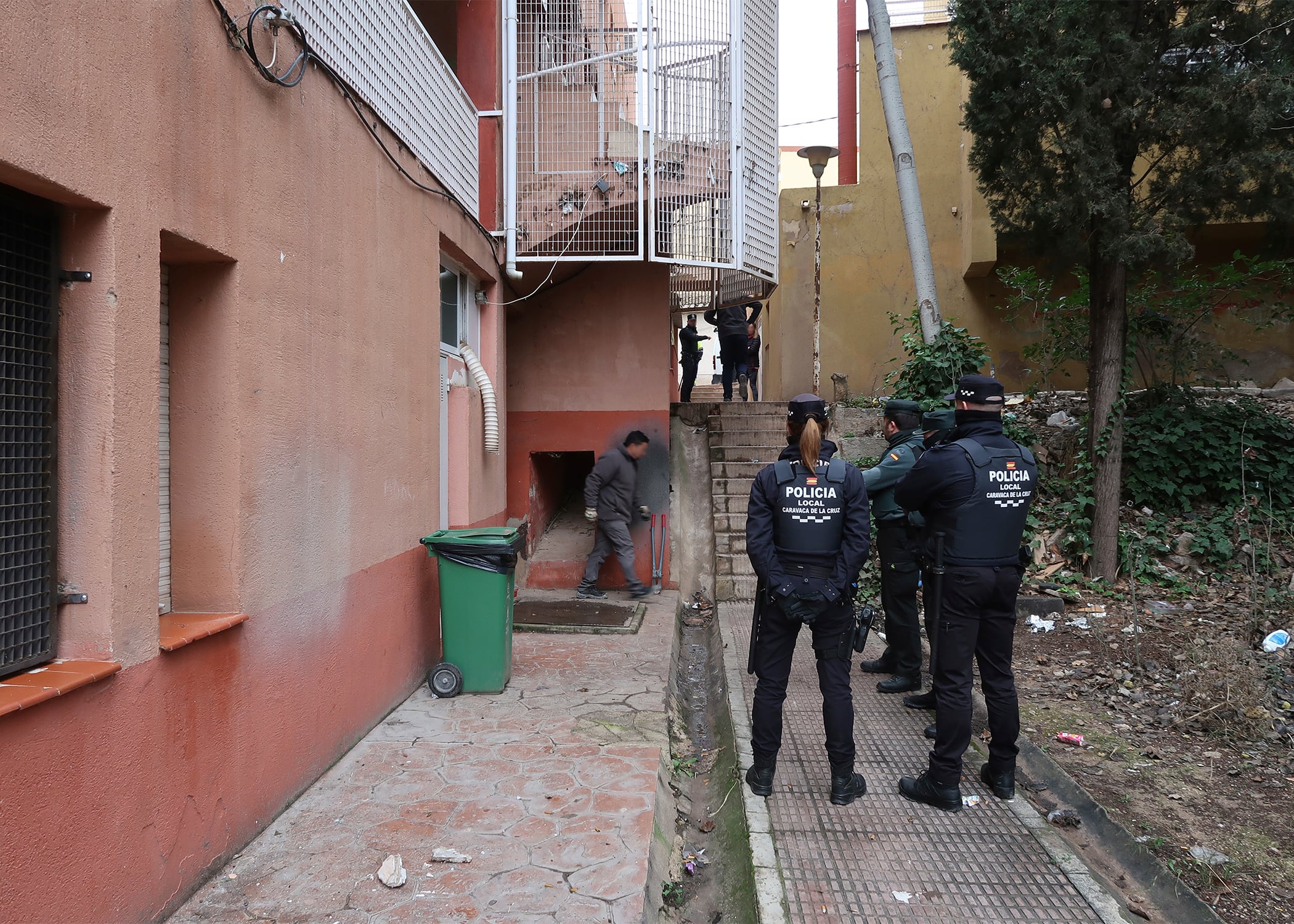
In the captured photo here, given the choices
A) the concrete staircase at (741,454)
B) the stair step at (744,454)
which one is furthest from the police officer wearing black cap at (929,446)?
the stair step at (744,454)

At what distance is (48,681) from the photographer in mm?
2516

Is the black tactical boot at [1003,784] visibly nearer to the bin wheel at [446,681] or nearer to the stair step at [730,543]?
the bin wheel at [446,681]

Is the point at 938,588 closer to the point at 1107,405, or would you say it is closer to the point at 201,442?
the point at 201,442

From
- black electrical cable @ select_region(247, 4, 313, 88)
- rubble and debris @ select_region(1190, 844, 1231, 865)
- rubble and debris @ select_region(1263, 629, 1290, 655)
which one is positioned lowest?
rubble and debris @ select_region(1190, 844, 1231, 865)

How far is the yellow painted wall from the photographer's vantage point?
1379 cm

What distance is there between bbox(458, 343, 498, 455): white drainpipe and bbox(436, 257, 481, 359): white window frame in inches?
5.0

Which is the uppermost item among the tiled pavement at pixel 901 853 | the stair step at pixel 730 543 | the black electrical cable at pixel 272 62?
the black electrical cable at pixel 272 62

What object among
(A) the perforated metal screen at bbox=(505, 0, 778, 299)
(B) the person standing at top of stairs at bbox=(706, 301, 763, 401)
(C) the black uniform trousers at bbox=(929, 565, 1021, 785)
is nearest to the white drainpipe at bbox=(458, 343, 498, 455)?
(A) the perforated metal screen at bbox=(505, 0, 778, 299)

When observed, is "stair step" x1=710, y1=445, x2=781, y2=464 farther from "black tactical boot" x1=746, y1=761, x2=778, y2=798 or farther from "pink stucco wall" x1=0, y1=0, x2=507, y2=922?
"black tactical boot" x1=746, y1=761, x2=778, y2=798

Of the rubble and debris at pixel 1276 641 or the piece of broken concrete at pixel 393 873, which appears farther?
the rubble and debris at pixel 1276 641

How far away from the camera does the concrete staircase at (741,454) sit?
944cm

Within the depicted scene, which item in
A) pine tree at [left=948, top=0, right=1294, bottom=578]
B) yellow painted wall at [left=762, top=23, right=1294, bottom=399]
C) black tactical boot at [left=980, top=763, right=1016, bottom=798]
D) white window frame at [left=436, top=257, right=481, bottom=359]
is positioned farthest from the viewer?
yellow painted wall at [left=762, top=23, right=1294, bottom=399]

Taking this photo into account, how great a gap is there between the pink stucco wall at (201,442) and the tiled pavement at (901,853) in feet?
7.89

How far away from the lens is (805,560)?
4.19 meters
